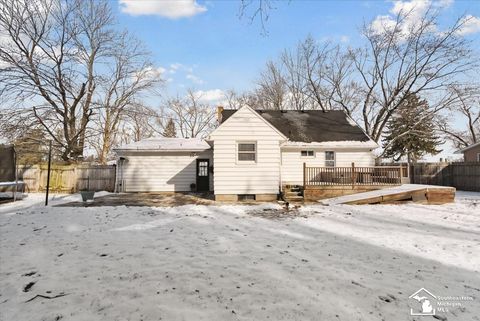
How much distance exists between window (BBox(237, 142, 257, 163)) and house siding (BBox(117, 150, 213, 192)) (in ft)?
16.3

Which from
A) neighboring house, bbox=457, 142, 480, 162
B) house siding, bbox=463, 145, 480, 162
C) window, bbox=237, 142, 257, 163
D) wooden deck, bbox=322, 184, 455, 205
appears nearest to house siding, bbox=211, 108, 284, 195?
window, bbox=237, 142, 257, 163

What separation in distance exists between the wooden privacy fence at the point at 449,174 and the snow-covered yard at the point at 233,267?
38.0 feet

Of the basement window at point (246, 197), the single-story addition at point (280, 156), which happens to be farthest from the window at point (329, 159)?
the basement window at point (246, 197)

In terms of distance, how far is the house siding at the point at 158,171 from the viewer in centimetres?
1667

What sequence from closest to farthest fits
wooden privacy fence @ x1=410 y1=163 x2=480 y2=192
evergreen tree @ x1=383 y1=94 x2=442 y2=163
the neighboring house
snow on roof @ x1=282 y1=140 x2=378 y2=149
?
snow on roof @ x1=282 y1=140 x2=378 y2=149, wooden privacy fence @ x1=410 y1=163 x2=480 y2=192, the neighboring house, evergreen tree @ x1=383 y1=94 x2=442 y2=163

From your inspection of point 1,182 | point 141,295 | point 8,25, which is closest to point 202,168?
point 1,182

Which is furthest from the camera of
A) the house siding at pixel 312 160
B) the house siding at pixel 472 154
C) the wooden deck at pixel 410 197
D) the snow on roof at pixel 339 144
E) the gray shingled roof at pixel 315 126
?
the house siding at pixel 472 154

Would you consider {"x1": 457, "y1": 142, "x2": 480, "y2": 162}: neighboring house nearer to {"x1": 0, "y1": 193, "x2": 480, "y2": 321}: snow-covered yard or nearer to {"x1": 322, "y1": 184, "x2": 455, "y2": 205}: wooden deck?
{"x1": 322, "y1": 184, "x2": 455, "y2": 205}: wooden deck

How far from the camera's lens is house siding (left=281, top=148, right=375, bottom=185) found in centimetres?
1582

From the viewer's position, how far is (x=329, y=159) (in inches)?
632

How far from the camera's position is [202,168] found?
1706 cm

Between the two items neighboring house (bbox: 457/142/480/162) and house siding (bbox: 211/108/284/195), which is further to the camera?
neighboring house (bbox: 457/142/480/162)

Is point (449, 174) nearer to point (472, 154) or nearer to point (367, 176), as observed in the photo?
point (472, 154)

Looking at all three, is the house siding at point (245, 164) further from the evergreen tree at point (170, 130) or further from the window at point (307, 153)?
the evergreen tree at point (170, 130)
